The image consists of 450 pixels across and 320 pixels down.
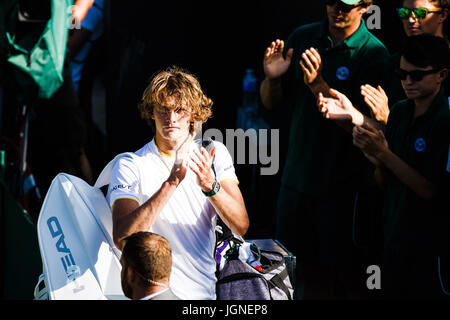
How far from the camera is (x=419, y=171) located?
262 cm

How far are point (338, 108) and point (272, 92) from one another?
0.48 m

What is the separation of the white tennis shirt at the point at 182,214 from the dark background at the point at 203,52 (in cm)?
193

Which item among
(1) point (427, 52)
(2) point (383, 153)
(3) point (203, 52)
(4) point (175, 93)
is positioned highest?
(1) point (427, 52)

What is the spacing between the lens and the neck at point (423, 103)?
262 cm

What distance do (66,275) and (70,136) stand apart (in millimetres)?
1887

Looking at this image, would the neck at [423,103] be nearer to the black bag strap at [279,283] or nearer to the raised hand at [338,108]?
the raised hand at [338,108]

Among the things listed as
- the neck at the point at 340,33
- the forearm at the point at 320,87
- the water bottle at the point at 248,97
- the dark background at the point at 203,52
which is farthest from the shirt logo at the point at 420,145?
the water bottle at the point at 248,97

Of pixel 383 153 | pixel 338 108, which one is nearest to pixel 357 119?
pixel 338 108

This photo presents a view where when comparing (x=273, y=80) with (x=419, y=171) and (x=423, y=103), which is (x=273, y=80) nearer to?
(x=423, y=103)

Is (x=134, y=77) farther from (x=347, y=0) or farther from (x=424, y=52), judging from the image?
(x=424, y=52)

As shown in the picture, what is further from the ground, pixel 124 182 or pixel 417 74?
pixel 417 74

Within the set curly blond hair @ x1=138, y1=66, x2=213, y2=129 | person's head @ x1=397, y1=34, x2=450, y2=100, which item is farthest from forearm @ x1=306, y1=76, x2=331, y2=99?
curly blond hair @ x1=138, y1=66, x2=213, y2=129
